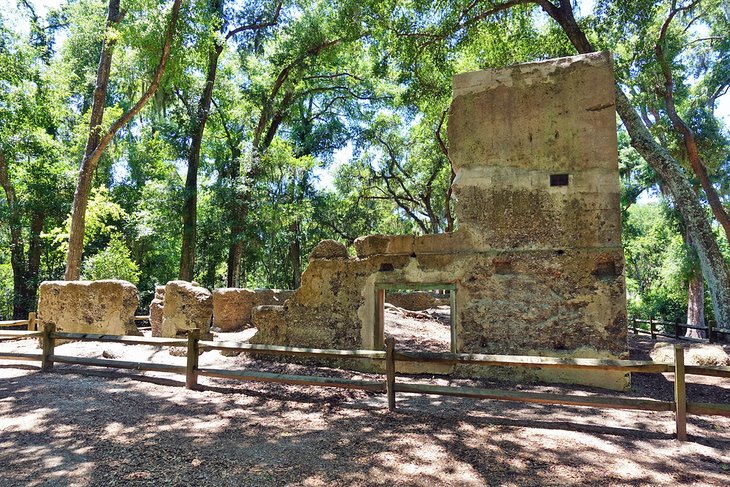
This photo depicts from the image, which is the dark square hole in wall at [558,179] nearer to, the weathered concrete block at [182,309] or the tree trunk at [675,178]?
the tree trunk at [675,178]

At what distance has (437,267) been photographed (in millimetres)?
8625

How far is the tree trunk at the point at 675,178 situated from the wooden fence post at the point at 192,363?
35.6ft

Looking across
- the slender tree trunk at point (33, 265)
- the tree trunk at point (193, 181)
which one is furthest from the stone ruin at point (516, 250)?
the slender tree trunk at point (33, 265)

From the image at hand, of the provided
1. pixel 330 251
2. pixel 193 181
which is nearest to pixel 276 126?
pixel 193 181

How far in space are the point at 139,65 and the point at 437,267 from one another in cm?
1279

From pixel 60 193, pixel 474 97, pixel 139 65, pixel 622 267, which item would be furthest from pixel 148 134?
pixel 622 267

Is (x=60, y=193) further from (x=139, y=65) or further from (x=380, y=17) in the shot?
(x=380, y=17)

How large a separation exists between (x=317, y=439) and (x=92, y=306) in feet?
29.4

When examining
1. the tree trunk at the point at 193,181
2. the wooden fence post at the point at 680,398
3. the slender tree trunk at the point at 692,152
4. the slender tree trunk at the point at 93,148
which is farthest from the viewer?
the tree trunk at the point at 193,181

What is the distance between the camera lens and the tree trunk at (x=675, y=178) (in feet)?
37.2

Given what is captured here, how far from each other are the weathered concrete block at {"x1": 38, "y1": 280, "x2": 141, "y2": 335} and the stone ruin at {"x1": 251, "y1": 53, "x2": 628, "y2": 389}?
4792 millimetres

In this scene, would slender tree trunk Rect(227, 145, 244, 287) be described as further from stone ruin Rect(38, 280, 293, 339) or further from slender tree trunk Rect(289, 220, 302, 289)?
stone ruin Rect(38, 280, 293, 339)

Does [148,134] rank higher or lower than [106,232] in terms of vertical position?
higher

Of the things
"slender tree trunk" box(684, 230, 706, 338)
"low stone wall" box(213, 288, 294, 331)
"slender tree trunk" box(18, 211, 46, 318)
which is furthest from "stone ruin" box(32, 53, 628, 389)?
"slender tree trunk" box(18, 211, 46, 318)
